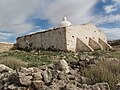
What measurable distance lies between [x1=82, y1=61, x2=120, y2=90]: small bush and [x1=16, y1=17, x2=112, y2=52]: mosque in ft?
85.3

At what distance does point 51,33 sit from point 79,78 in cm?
2884

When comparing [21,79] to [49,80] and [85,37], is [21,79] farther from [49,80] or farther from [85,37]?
[85,37]

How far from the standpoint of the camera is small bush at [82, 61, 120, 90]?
6.79m

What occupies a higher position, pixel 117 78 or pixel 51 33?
pixel 51 33

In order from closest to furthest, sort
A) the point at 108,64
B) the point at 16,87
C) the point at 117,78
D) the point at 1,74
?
the point at 117,78 < the point at 16,87 < the point at 108,64 < the point at 1,74

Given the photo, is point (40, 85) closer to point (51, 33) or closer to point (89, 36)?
point (51, 33)

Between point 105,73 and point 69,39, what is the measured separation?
28.0 metres

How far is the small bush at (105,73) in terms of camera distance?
679 centimetres

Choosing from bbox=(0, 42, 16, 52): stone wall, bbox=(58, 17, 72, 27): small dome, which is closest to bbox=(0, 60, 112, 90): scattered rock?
bbox=(0, 42, 16, 52): stone wall

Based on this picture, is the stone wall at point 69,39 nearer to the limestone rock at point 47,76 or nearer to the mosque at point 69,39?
the mosque at point 69,39

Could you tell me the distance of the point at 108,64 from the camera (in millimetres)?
7910

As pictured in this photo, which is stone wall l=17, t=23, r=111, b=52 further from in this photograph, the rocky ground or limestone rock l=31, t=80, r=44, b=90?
limestone rock l=31, t=80, r=44, b=90

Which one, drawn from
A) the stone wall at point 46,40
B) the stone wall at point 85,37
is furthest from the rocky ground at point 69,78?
the stone wall at point 85,37

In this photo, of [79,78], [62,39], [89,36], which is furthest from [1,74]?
[89,36]
